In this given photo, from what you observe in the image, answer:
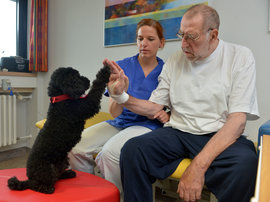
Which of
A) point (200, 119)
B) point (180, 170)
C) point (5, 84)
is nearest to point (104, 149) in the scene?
point (180, 170)

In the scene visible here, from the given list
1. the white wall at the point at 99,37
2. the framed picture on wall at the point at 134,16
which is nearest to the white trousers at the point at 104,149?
the white wall at the point at 99,37

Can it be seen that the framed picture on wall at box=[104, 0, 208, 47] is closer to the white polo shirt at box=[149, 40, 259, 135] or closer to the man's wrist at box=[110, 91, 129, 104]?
the white polo shirt at box=[149, 40, 259, 135]

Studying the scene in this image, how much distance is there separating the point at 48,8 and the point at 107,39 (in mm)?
1045

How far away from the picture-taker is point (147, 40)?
1.52 metres

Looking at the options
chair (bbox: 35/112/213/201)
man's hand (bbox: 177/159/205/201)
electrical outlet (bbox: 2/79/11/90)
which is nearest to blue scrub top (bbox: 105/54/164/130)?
chair (bbox: 35/112/213/201)

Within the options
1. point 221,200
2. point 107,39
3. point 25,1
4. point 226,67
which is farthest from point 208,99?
point 25,1

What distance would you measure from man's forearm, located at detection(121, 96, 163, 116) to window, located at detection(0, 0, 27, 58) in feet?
6.93

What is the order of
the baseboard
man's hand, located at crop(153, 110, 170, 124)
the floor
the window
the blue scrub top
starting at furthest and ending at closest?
the window < the baseboard < the floor < the blue scrub top < man's hand, located at crop(153, 110, 170, 124)

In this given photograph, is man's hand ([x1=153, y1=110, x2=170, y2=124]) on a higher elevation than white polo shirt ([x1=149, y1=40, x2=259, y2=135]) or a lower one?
lower

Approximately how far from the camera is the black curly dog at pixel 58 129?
3.12 feet

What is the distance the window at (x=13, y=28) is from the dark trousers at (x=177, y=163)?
7.78 feet

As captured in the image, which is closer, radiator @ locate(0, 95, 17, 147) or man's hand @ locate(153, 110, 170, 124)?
man's hand @ locate(153, 110, 170, 124)

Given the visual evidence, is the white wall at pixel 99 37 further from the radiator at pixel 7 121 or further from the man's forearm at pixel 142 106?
the man's forearm at pixel 142 106

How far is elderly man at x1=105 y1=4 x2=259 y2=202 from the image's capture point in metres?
0.94
